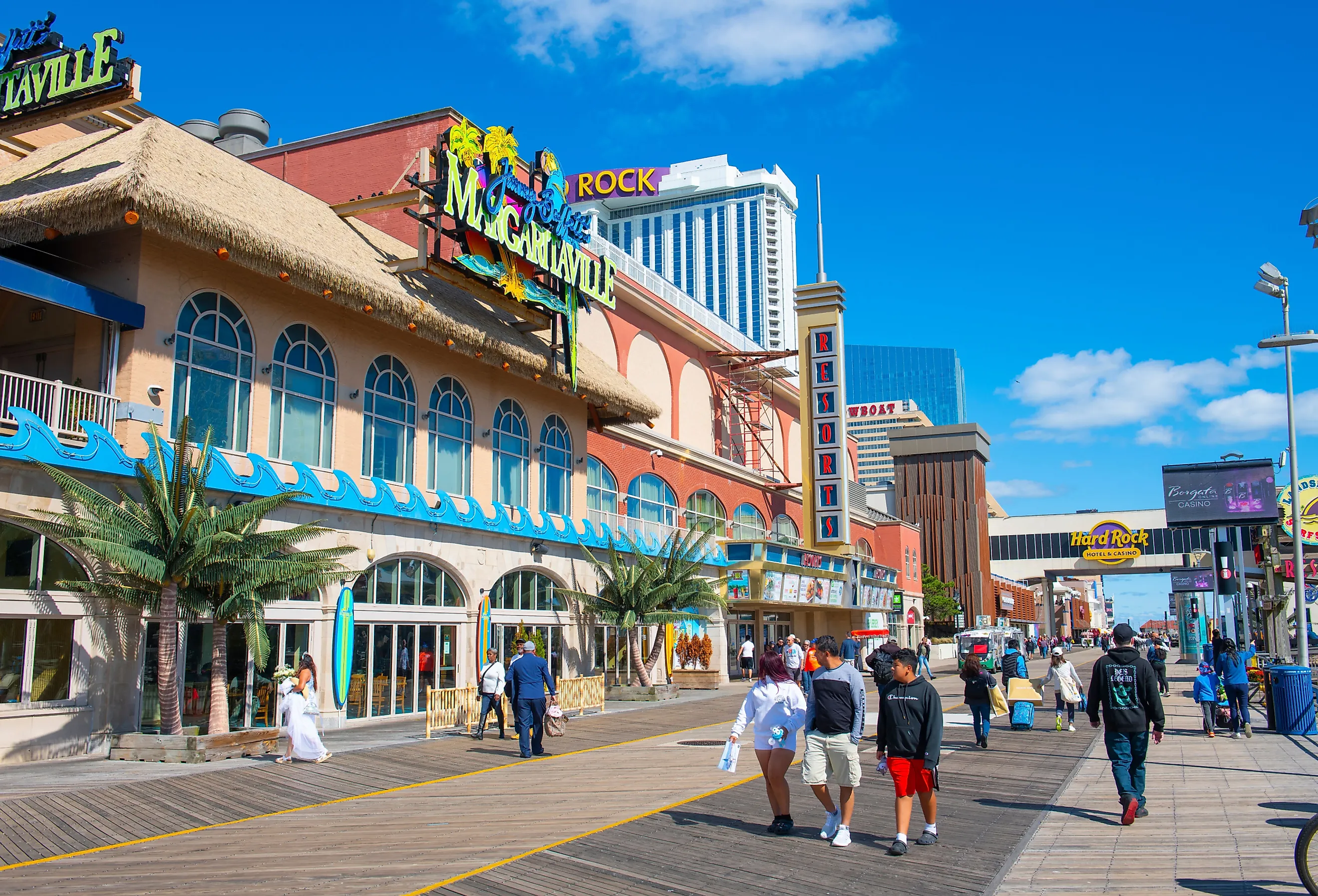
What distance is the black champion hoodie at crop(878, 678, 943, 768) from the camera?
8422 millimetres

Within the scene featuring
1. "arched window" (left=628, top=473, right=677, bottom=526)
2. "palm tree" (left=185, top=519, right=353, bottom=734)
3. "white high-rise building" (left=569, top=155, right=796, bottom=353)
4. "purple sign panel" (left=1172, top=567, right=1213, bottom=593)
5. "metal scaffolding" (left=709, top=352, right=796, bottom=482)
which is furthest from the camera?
"white high-rise building" (left=569, top=155, right=796, bottom=353)

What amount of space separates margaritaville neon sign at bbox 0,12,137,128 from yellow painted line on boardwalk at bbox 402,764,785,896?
607 inches

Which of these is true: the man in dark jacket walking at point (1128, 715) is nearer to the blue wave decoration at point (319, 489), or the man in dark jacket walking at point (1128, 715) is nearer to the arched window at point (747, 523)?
the blue wave decoration at point (319, 489)

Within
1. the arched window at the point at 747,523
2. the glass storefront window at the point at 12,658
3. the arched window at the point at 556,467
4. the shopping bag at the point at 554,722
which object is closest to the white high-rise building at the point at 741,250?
the arched window at the point at 747,523

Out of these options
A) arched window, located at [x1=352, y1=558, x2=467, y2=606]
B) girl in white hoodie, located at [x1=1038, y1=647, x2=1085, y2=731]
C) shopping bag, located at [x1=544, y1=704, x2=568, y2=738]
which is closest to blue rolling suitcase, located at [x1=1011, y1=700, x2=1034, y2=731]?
girl in white hoodie, located at [x1=1038, y1=647, x2=1085, y2=731]

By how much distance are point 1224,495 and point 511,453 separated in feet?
65.7

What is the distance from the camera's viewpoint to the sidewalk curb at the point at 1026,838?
7637 millimetres

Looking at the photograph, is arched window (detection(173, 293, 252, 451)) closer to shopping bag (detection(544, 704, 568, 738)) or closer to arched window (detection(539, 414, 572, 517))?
shopping bag (detection(544, 704, 568, 738))

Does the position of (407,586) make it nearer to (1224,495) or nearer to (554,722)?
(554,722)

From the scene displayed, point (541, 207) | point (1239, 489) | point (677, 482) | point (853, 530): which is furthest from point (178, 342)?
point (853, 530)

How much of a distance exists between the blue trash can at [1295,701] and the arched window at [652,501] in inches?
726

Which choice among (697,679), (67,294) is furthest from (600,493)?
(67,294)

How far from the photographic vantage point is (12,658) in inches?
596

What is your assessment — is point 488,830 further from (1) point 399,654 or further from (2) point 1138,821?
(1) point 399,654
